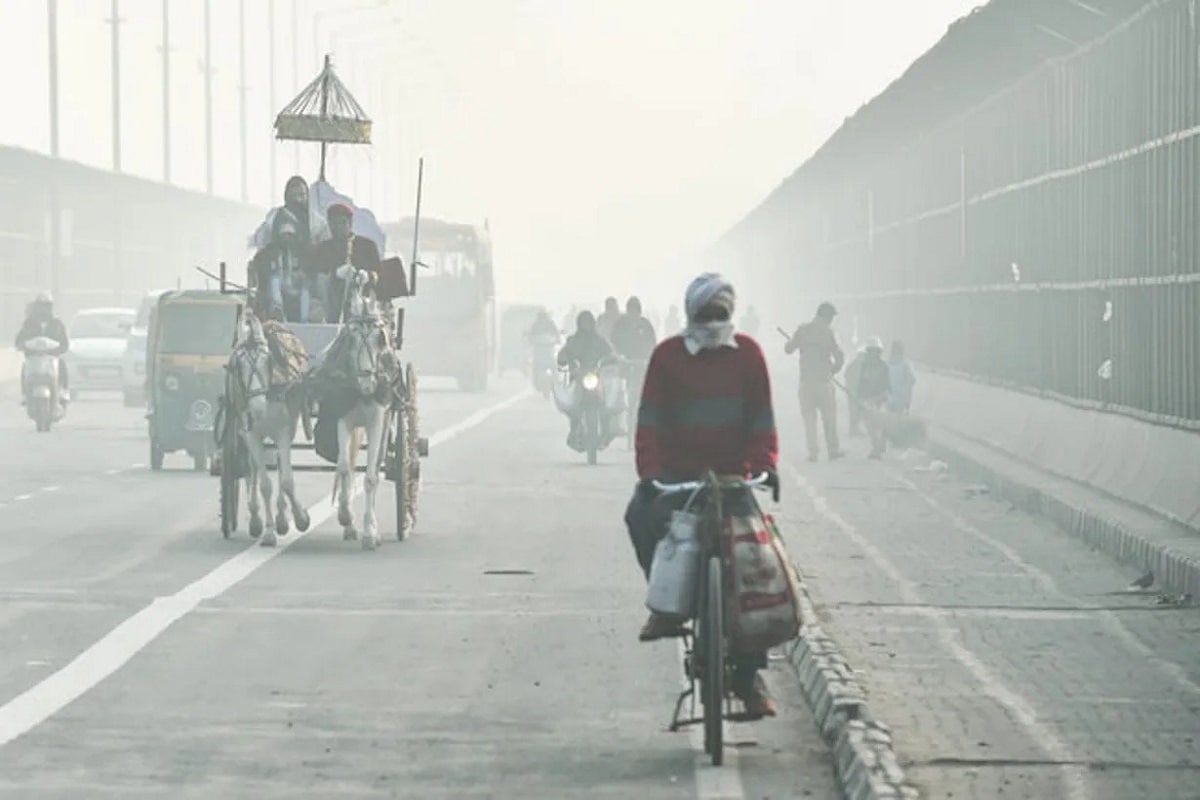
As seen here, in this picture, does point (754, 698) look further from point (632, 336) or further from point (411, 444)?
point (632, 336)

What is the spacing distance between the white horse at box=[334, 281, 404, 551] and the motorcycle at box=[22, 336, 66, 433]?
65.8ft

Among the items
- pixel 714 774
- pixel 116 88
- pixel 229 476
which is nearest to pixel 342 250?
pixel 229 476

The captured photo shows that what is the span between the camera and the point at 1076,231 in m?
29.6

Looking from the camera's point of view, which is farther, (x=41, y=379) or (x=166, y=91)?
(x=166, y=91)

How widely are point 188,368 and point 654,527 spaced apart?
2085 centimetres

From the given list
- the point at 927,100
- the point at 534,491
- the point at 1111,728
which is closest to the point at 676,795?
the point at 1111,728

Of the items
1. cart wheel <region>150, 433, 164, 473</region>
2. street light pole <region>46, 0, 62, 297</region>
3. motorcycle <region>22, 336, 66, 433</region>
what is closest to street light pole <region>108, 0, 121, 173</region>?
street light pole <region>46, 0, 62, 297</region>

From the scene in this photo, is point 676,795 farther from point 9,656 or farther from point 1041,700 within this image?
point 9,656

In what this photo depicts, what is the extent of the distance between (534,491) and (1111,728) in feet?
57.8

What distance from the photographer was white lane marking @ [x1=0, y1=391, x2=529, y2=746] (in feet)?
43.2

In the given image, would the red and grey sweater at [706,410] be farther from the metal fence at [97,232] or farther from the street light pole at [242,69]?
the street light pole at [242,69]

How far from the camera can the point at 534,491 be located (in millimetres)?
29938

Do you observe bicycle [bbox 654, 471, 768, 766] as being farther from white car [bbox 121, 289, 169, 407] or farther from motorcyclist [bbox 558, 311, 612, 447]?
white car [bbox 121, 289, 169, 407]

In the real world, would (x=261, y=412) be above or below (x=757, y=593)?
above
